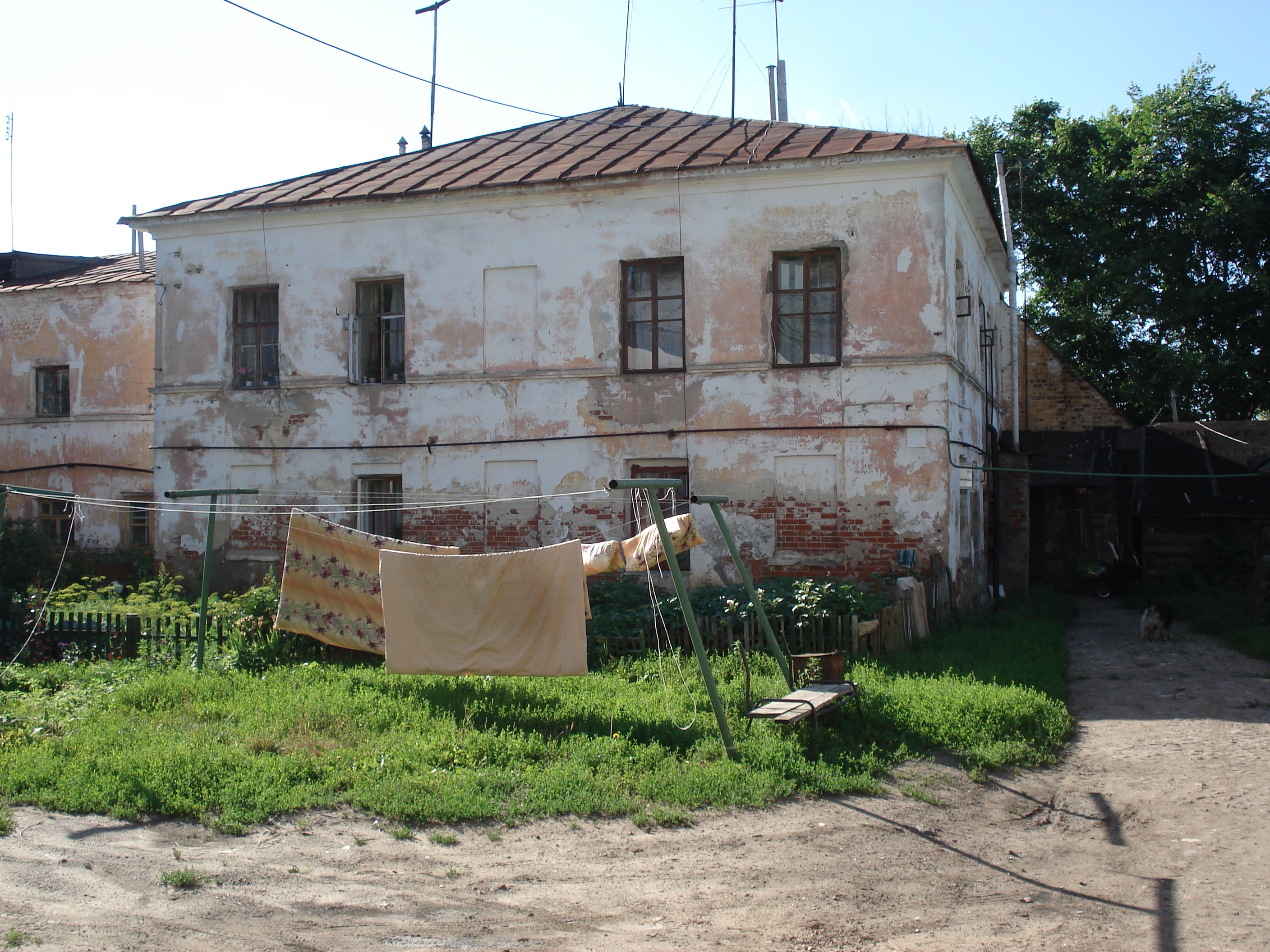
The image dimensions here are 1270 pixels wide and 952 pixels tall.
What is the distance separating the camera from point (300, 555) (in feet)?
32.2

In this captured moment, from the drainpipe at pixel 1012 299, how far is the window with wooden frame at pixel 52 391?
18.3 meters

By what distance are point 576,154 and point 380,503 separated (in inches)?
229

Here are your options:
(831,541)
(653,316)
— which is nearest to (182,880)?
(831,541)

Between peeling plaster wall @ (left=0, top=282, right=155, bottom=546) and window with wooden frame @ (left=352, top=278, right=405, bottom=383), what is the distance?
734 centimetres

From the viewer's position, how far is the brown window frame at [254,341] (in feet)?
47.1

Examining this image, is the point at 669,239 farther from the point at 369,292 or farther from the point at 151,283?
the point at 151,283

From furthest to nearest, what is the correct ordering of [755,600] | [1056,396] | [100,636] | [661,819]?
1. [1056,396]
2. [100,636]
3. [755,600]
4. [661,819]

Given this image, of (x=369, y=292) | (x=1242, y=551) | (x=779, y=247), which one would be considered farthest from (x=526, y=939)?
(x=1242, y=551)

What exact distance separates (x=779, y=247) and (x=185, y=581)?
9.94 metres

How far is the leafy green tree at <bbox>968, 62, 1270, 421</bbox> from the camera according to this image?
66.9ft

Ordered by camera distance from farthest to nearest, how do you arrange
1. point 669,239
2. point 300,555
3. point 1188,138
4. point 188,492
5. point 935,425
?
point 1188,138, point 669,239, point 935,425, point 300,555, point 188,492

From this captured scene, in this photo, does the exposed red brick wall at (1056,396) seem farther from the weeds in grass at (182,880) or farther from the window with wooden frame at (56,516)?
the window with wooden frame at (56,516)

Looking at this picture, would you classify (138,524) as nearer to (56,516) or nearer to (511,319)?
(56,516)

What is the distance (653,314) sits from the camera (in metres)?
12.7
